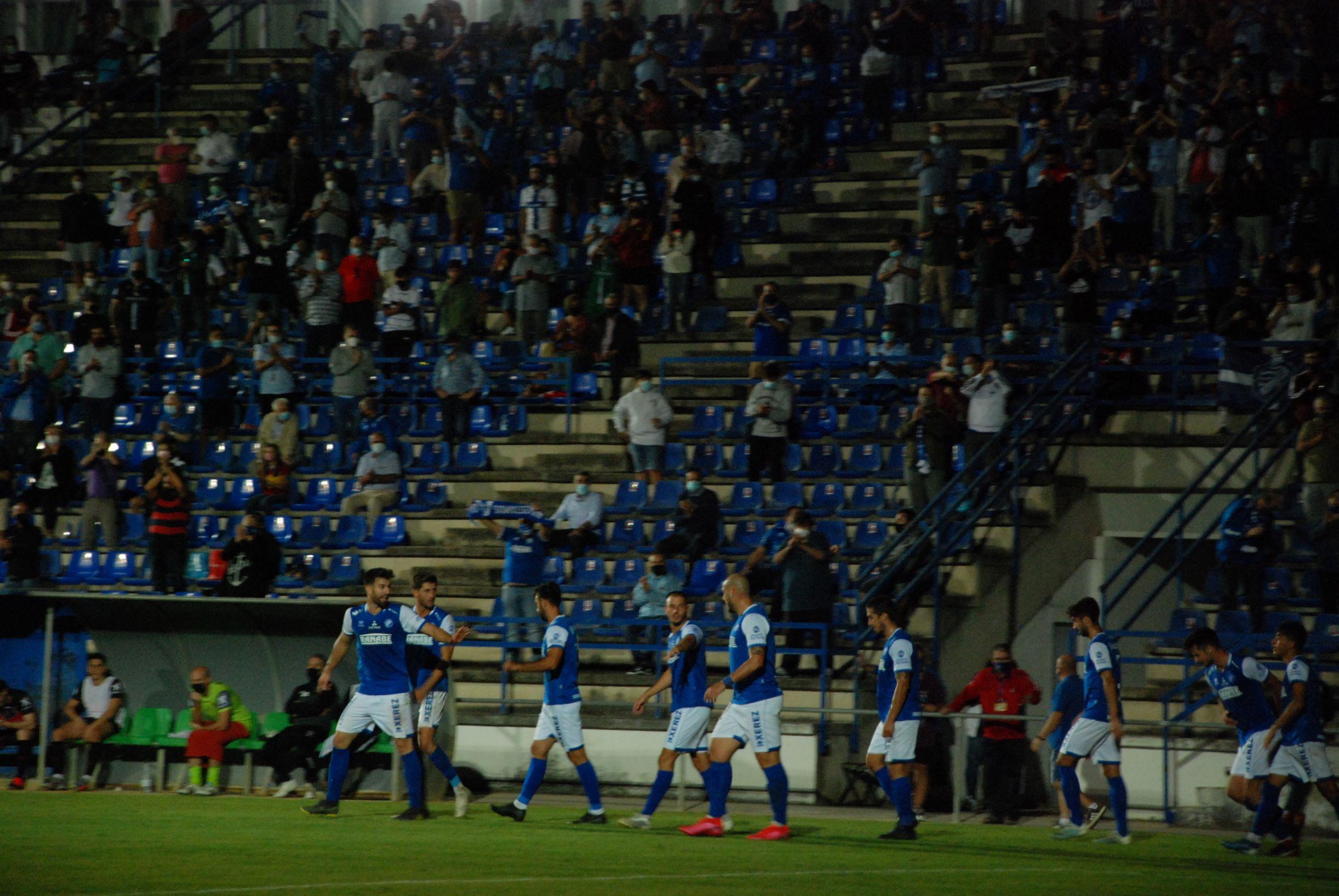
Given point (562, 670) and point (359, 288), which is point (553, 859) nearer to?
point (562, 670)

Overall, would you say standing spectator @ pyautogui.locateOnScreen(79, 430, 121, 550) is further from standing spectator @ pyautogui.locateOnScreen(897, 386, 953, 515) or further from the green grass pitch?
standing spectator @ pyautogui.locateOnScreen(897, 386, 953, 515)

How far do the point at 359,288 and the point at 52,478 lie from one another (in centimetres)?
479

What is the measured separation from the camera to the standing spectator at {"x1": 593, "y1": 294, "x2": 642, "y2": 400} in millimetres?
23516

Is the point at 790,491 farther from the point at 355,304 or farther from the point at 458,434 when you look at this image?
the point at 355,304

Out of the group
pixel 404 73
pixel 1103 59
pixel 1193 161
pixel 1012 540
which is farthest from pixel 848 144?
pixel 1012 540

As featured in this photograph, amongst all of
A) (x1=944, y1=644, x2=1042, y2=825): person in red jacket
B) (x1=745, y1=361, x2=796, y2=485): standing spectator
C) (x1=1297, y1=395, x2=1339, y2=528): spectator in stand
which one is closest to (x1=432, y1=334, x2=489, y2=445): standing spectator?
(x1=745, y1=361, x2=796, y2=485): standing spectator

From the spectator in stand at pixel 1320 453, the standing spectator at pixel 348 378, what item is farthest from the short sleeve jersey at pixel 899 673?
the standing spectator at pixel 348 378

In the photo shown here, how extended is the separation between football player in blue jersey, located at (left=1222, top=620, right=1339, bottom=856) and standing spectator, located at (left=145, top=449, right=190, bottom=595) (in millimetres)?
12663

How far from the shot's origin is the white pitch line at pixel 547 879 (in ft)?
35.0

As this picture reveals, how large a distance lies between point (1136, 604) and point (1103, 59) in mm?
8992

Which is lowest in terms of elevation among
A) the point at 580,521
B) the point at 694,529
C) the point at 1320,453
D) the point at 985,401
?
the point at 694,529

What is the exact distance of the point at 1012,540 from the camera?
786 inches

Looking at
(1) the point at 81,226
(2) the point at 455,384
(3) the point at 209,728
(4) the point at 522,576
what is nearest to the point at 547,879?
(3) the point at 209,728

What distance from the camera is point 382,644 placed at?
14969 millimetres
